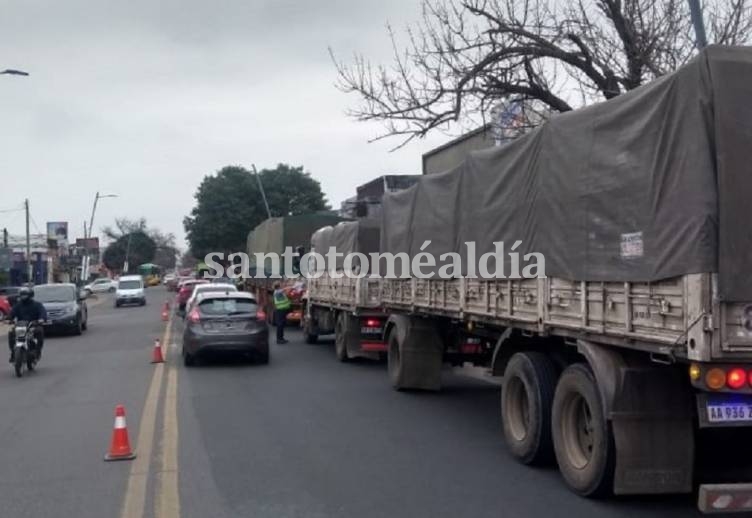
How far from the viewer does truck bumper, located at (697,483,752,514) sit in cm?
576

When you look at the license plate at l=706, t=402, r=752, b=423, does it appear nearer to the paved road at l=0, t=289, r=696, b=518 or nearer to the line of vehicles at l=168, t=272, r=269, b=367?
the paved road at l=0, t=289, r=696, b=518

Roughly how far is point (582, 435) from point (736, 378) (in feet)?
6.71

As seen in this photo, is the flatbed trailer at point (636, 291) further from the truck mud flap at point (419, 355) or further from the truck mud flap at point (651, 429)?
the truck mud flap at point (419, 355)

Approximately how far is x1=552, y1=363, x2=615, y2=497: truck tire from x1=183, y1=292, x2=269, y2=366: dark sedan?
1071cm

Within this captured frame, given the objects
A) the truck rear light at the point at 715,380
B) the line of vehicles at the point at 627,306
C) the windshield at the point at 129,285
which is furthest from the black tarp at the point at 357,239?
the windshield at the point at 129,285

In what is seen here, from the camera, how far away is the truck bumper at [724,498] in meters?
5.76

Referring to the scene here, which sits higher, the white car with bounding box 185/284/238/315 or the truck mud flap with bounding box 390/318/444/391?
the white car with bounding box 185/284/238/315

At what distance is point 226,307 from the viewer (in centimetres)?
1834

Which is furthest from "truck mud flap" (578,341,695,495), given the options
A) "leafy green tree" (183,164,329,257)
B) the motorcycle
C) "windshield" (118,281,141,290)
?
"leafy green tree" (183,164,329,257)

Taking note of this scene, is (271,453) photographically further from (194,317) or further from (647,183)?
(194,317)

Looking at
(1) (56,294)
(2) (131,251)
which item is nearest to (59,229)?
(2) (131,251)

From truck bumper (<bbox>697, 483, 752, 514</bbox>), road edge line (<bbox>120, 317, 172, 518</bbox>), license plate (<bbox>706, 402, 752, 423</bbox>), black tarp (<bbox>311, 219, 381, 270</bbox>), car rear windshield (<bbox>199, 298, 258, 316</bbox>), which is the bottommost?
road edge line (<bbox>120, 317, 172, 518</bbox>)

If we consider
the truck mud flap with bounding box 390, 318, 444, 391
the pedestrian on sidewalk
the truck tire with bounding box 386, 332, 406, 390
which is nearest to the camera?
the truck mud flap with bounding box 390, 318, 444, 391

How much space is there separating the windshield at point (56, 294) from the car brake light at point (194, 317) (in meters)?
11.6
